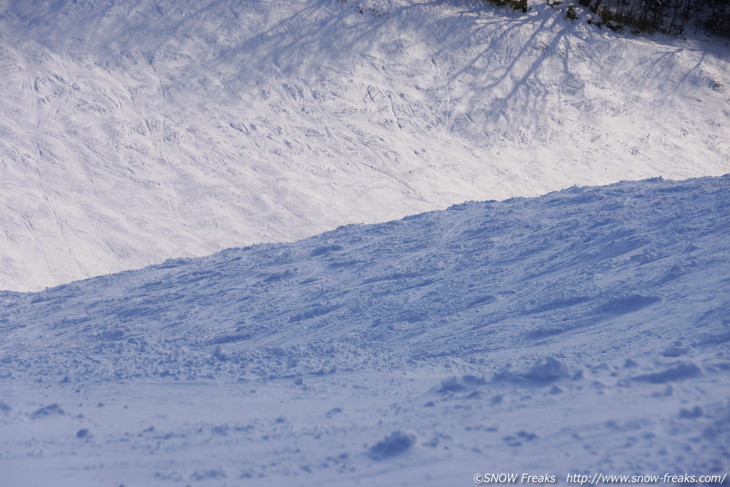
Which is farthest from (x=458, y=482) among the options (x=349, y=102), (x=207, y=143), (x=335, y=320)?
(x=349, y=102)

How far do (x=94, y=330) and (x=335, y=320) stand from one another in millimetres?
2107

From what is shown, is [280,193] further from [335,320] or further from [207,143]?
[335,320]

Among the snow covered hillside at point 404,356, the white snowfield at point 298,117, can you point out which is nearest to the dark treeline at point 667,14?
the white snowfield at point 298,117

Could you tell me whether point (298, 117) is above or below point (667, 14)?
below

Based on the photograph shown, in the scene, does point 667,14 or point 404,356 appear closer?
point 404,356

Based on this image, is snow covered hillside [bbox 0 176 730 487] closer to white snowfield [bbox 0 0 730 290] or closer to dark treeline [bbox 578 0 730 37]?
white snowfield [bbox 0 0 730 290]

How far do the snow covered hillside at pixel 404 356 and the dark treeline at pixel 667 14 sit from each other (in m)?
9.03

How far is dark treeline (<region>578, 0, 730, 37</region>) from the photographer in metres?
14.9

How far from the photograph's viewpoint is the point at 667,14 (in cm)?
1570

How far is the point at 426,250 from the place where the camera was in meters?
6.73

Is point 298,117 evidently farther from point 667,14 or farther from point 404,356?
point 667,14

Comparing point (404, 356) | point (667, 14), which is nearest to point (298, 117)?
point (404, 356)

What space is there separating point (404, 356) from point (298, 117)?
7720mm

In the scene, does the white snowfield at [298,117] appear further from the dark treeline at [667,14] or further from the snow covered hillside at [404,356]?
the snow covered hillside at [404,356]
